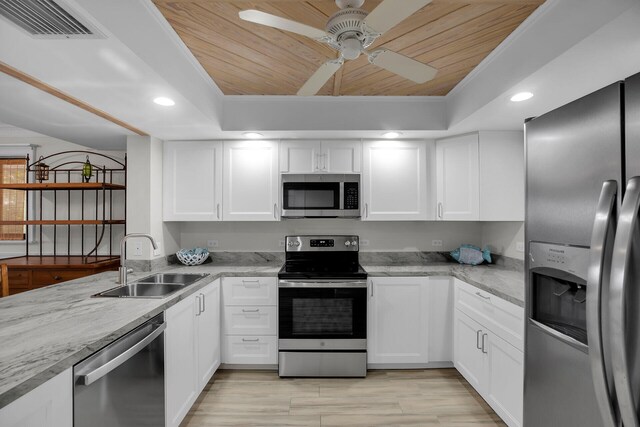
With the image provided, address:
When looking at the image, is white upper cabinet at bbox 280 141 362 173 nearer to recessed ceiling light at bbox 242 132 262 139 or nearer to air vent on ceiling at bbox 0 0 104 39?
recessed ceiling light at bbox 242 132 262 139

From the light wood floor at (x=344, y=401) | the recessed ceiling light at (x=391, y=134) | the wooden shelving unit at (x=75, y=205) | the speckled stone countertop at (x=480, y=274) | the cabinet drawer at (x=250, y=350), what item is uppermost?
the recessed ceiling light at (x=391, y=134)

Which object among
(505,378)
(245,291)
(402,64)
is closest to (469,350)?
(505,378)

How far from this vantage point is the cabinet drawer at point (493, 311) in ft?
6.07

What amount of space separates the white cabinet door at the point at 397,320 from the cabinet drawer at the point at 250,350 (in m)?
0.83

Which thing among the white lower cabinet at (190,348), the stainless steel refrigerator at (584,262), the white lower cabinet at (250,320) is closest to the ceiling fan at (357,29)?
the stainless steel refrigerator at (584,262)

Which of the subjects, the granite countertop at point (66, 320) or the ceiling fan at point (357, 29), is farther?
the ceiling fan at point (357, 29)

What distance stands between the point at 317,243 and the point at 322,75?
A: 1.90 m

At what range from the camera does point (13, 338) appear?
1211 millimetres

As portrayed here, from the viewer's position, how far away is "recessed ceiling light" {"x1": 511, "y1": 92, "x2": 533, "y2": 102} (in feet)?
6.26

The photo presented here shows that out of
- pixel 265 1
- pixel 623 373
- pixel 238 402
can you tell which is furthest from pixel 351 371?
pixel 265 1

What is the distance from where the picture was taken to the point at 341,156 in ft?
9.91

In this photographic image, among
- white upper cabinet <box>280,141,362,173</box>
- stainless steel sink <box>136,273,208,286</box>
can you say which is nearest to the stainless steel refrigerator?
white upper cabinet <box>280,141,362,173</box>

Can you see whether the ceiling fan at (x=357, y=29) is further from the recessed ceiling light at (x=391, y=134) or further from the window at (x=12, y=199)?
the window at (x=12, y=199)

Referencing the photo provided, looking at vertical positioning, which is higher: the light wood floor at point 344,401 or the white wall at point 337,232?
the white wall at point 337,232
